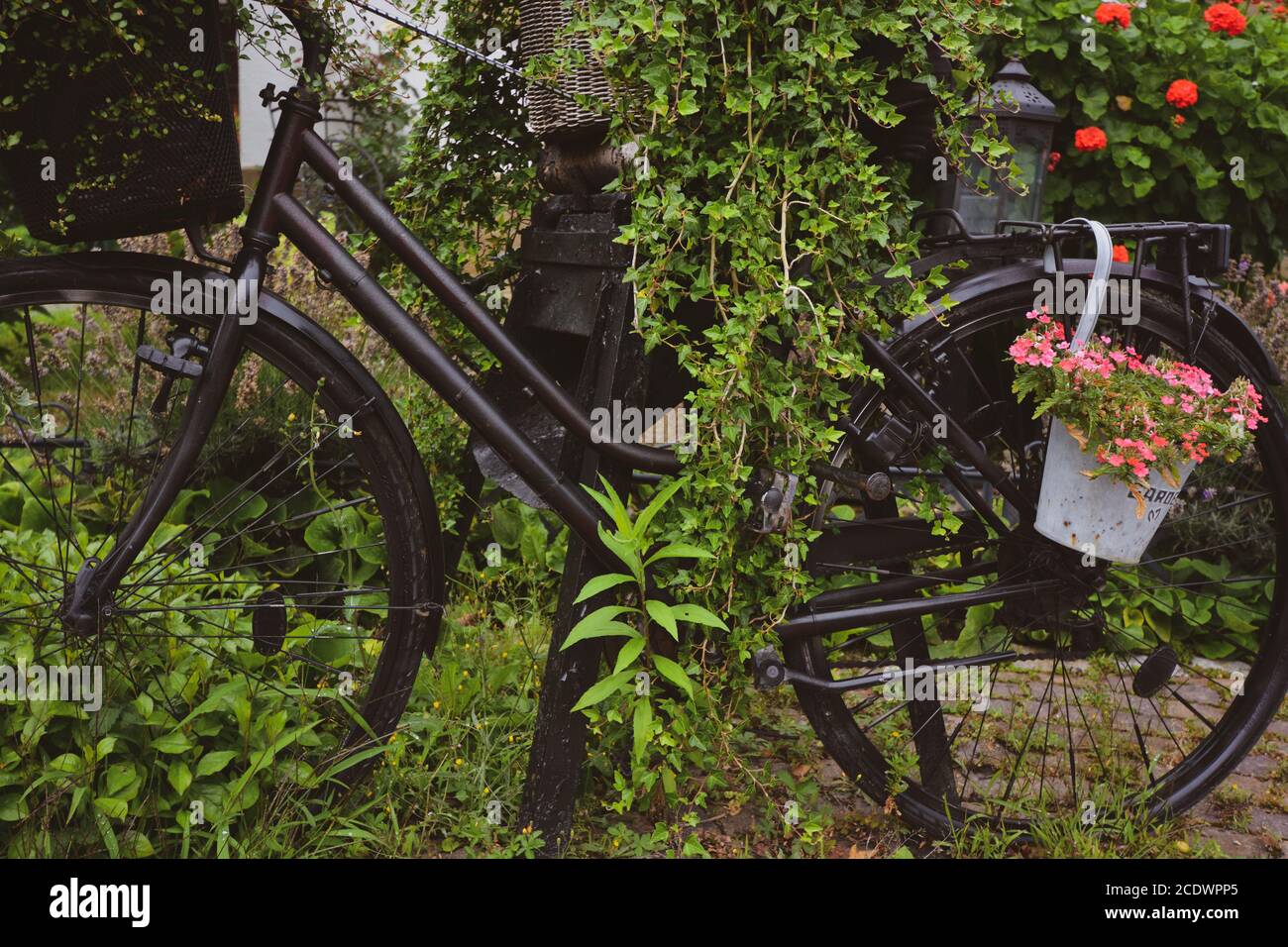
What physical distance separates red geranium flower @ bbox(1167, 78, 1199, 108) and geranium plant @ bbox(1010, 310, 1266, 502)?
→ 8.65 ft

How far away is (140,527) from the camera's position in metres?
2.01

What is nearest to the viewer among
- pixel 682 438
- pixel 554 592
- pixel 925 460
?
pixel 682 438

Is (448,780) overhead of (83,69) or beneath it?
beneath

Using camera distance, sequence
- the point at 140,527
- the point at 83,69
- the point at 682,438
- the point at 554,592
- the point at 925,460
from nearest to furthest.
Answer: the point at 83,69 < the point at 140,527 < the point at 682,438 < the point at 925,460 < the point at 554,592

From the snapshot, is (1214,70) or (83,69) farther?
(1214,70)

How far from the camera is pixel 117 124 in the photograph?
191 centimetres

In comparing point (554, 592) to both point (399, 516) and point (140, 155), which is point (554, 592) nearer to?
point (399, 516)

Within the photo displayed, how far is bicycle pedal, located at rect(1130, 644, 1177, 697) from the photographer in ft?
8.16

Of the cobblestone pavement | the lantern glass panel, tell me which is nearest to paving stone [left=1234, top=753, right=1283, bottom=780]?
the cobblestone pavement

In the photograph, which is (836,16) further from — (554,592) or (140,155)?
(554,592)
